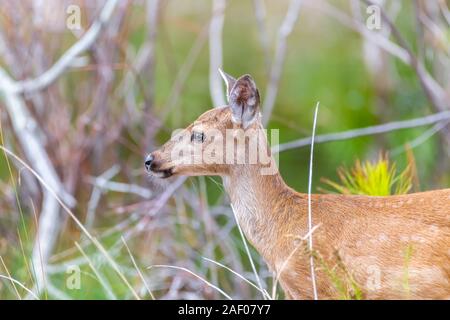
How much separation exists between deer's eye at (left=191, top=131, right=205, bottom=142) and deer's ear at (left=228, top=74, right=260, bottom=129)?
133 mm

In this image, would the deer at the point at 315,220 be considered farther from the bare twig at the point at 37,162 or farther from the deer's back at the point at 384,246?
the bare twig at the point at 37,162

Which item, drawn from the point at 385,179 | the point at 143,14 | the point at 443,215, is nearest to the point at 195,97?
the point at 143,14

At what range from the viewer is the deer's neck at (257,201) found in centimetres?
343

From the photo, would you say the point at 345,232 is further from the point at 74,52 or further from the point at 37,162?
the point at 37,162

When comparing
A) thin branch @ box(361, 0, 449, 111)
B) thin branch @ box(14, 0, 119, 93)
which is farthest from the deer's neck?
thin branch @ box(14, 0, 119, 93)

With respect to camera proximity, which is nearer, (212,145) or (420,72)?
(212,145)

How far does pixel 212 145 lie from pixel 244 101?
208 mm

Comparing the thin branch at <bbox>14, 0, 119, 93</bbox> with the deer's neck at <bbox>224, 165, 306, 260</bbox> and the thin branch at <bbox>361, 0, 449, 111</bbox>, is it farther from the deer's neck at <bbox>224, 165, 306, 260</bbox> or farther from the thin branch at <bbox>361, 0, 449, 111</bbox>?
the deer's neck at <bbox>224, 165, 306, 260</bbox>

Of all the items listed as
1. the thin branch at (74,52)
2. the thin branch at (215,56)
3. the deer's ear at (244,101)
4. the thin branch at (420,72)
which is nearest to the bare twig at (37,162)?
the thin branch at (74,52)

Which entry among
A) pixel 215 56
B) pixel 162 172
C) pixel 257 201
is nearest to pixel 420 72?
pixel 215 56

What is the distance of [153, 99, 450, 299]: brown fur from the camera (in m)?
3.01

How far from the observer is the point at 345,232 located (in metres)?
Result: 3.22

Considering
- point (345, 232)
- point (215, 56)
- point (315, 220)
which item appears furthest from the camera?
point (215, 56)

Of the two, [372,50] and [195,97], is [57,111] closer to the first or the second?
[195,97]
